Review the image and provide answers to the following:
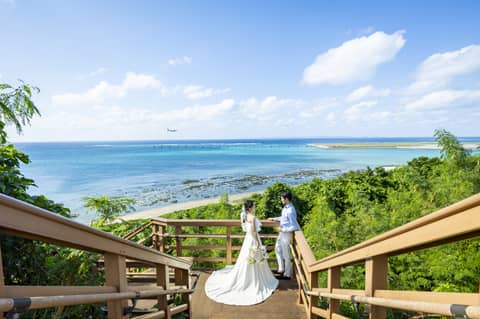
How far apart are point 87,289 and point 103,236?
0.73 feet

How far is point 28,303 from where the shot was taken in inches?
29.2

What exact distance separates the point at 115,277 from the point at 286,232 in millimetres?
3229

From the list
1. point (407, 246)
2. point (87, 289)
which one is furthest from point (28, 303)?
point (407, 246)

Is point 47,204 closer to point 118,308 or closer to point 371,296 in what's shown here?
point 118,308

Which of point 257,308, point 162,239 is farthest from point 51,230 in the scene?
point 162,239

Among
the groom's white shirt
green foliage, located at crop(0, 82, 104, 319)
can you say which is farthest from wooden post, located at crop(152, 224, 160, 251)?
green foliage, located at crop(0, 82, 104, 319)

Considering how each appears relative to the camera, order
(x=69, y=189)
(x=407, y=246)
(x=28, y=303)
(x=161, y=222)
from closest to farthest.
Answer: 1. (x=28, y=303)
2. (x=407, y=246)
3. (x=161, y=222)
4. (x=69, y=189)

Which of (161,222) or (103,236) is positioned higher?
(103,236)

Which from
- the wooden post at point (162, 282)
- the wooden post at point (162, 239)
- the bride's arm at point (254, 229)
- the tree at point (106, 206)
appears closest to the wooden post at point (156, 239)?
the wooden post at point (162, 239)

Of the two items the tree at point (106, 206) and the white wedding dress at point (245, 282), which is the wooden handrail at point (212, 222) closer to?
the white wedding dress at point (245, 282)

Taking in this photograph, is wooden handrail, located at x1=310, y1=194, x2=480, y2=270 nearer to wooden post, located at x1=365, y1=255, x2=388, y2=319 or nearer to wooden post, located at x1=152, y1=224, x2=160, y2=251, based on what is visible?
wooden post, located at x1=365, y1=255, x2=388, y2=319

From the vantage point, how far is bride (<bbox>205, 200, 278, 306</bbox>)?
11.9ft

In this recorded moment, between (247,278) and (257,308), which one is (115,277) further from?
(247,278)

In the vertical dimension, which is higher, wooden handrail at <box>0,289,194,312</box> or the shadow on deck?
wooden handrail at <box>0,289,194,312</box>
